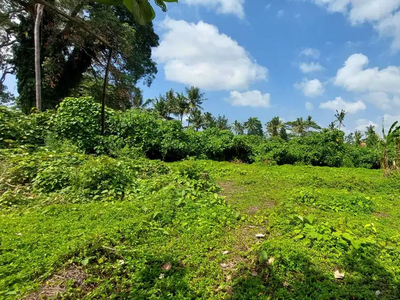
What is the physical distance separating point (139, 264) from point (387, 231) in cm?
312

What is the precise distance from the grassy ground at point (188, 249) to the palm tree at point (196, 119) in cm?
3238

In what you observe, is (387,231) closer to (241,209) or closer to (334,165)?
(241,209)

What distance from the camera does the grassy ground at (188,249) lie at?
184 cm

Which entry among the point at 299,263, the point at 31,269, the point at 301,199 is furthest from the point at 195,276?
the point at 301,199

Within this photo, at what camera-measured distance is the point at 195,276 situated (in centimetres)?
200

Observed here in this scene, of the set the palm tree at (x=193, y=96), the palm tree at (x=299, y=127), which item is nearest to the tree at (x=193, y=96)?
the palm tree at (x=193, y=96)

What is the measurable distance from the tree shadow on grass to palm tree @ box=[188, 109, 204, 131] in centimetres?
3373

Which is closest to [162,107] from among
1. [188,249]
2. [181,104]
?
[181,104]

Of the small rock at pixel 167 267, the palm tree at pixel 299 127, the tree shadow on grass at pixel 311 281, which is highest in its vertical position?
the palm tree at pixel 299 127

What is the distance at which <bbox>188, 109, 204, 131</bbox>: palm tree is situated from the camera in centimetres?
3557

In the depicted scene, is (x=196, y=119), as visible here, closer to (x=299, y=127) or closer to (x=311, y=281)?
(x=299, y=127)

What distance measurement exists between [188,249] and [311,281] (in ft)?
3.85

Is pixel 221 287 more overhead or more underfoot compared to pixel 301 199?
more underfoot

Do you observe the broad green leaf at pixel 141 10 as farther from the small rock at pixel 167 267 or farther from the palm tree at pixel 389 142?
the palm tree at pixel 389 142
